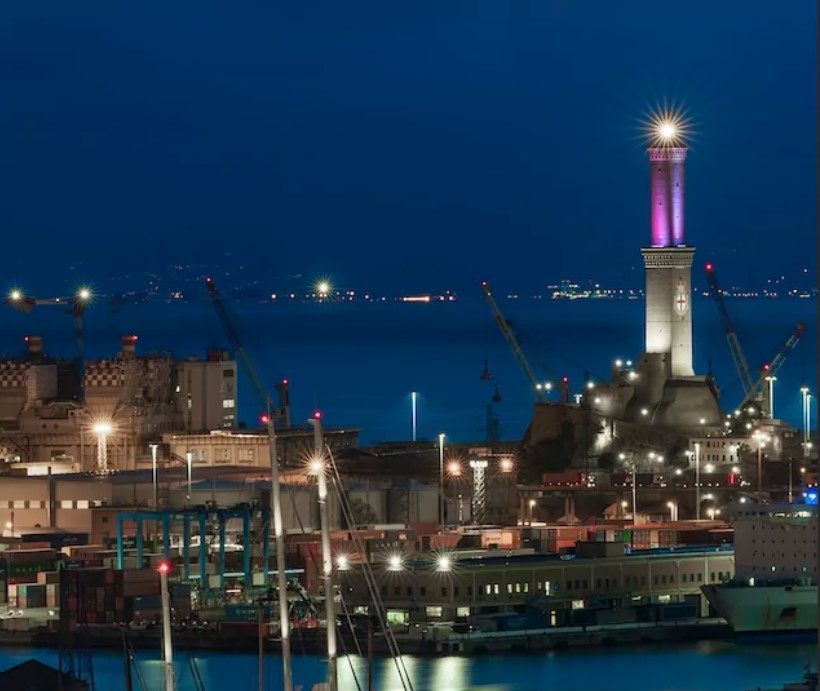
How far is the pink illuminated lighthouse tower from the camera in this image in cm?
3800

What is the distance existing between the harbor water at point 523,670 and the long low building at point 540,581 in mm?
1571

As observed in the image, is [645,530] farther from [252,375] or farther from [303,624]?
[252,375]

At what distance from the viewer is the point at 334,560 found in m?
26.4

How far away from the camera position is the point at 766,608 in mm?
25953

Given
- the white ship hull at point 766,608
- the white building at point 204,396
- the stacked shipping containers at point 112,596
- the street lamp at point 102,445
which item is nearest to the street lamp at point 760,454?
the white building at point 204,396

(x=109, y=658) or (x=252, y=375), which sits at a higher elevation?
(x=252, y=375)

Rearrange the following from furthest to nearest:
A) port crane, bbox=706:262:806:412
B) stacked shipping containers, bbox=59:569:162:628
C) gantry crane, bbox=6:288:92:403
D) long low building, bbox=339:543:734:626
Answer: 1. port crane, bbox=706:262:806:412
2. gantry crane, bbox=6:288:92:403
3. long low building, bbox=339:543:734:626
4. stacked shipping containers, bbox=59:569:162:628

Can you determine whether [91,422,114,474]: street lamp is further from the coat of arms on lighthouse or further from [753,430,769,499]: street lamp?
the coat of arms on lighthouse

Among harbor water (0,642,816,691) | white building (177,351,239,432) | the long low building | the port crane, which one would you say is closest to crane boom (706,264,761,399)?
the port crane

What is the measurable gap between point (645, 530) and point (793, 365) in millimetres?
47425

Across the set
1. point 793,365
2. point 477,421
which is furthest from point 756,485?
point 793,365

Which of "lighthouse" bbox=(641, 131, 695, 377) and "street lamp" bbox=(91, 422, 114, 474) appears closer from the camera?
"street lamp" bbox=(91, 422, 114, 474)

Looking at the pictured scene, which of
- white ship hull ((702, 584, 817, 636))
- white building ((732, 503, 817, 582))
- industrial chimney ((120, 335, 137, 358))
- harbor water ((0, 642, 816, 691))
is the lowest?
harbor water ((0, 642, 816, 691))

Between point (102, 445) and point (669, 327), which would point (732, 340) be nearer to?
point (669, 327)
